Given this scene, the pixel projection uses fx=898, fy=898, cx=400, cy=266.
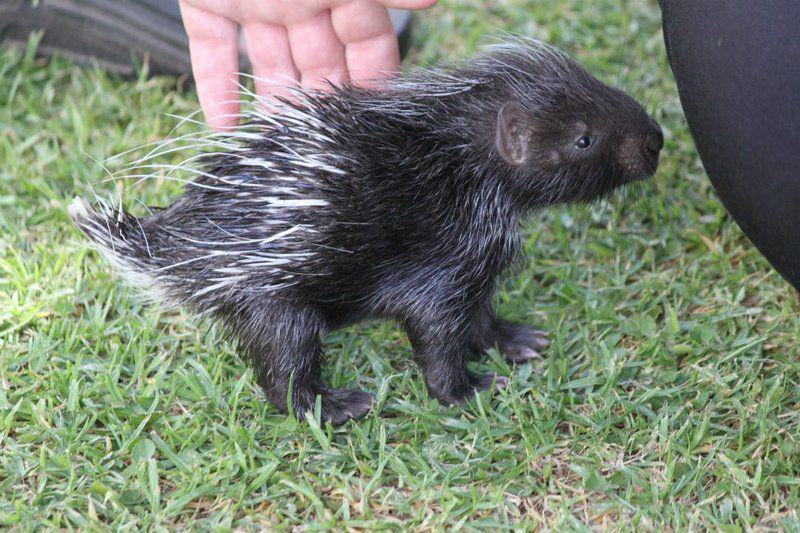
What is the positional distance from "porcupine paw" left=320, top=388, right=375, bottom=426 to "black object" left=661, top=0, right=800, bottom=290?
4.47 ft

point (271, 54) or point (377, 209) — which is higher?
point (271, 54)

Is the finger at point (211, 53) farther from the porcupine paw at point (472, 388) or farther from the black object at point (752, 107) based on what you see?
the black object at point (752, 107)

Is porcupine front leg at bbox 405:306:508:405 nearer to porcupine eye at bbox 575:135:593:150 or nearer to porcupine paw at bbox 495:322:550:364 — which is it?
porcupine paw at bbox 495:322:550:364

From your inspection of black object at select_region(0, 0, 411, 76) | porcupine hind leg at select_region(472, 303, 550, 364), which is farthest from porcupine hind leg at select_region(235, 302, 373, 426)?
black object at select_region(0, 0, 411, 76)

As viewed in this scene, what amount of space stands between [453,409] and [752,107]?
4.45 feet

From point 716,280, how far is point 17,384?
267 cm

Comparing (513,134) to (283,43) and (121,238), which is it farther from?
(121,238)

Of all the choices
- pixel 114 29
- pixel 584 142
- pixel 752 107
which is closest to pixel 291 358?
pixel 584 142

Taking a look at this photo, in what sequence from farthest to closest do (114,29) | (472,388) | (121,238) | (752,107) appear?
1. (114,29)
2. (472,388)
3. (121,238)
4. (752,107)

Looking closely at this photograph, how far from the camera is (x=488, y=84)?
3205mm

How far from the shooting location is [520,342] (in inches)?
132

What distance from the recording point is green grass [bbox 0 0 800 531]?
8.78ft

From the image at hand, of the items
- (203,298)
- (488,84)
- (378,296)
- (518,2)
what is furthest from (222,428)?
(518,2)

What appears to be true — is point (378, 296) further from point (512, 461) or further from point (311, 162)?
point (512, 461)
